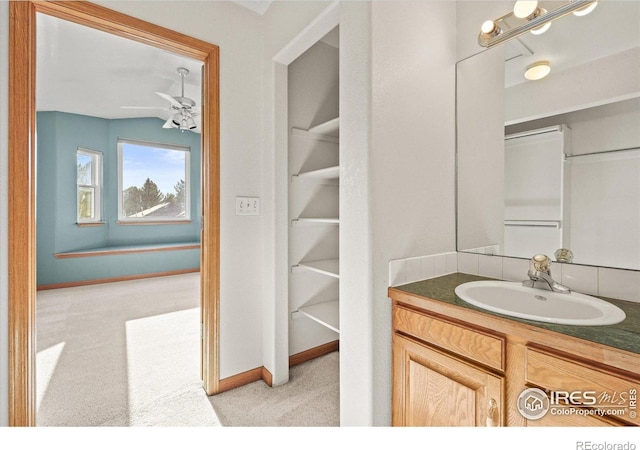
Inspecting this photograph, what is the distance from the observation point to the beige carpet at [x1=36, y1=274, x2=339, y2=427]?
5.09 feet

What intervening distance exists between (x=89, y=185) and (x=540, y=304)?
6.07 m

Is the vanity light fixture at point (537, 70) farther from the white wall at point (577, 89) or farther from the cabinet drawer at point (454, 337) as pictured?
the cabinet drawer at point (454, 337)

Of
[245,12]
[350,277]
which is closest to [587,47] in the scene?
[350,277]

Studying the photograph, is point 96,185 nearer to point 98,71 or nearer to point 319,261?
point 98,71

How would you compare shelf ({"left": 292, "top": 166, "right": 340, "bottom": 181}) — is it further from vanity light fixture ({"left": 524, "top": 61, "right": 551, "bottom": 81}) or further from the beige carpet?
the beige carpet

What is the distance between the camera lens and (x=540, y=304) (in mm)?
1067

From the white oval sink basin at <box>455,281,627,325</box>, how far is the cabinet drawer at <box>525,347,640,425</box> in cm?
11

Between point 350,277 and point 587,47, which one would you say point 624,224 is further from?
point 350,277

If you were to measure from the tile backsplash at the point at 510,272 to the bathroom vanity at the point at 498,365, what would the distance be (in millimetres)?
56

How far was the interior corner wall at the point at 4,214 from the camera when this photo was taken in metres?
1.19

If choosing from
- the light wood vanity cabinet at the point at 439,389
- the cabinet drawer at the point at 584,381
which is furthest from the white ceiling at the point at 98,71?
the cabinet drawer at the point at 584,381

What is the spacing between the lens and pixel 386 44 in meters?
1.17

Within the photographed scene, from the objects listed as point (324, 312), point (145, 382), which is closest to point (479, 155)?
point (324, 312)

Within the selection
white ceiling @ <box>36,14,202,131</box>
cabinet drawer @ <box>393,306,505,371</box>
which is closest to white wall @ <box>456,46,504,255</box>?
cabinet drawer @ <box>393,306,505,371</box>
